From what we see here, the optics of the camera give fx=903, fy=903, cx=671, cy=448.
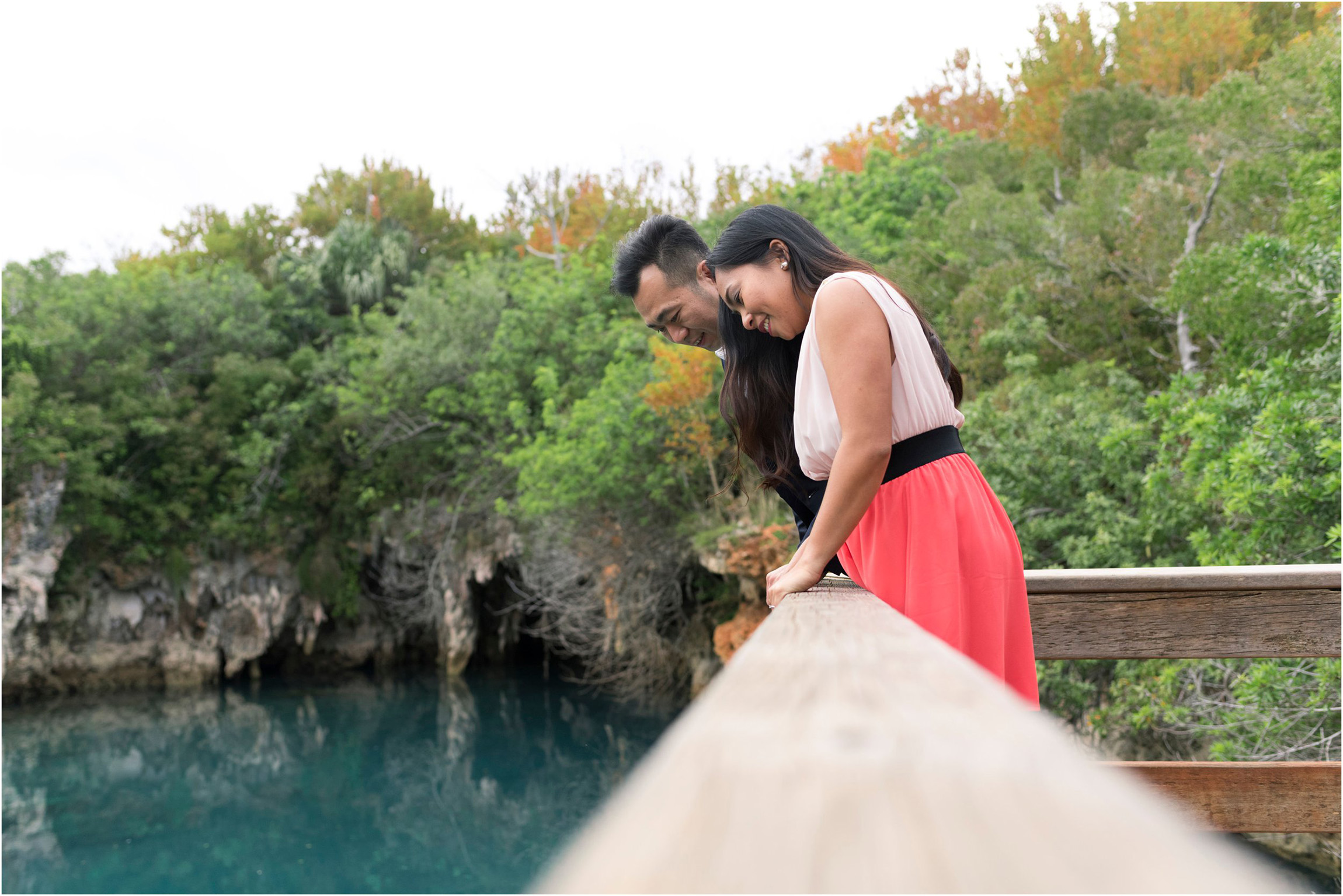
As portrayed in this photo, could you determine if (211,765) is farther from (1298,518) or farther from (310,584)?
(1298,518)

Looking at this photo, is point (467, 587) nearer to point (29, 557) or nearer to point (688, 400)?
point (29, 557)

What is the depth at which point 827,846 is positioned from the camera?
0.24 meters

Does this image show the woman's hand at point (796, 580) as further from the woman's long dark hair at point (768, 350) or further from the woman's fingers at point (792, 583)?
the woman's long dark hair at point (768, 350)

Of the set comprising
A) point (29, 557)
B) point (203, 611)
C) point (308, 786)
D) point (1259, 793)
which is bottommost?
point (308, 786)

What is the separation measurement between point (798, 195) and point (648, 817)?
41.9ft

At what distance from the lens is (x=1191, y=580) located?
156 centimetres

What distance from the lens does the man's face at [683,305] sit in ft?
6.40

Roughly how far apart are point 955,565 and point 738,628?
6895mm

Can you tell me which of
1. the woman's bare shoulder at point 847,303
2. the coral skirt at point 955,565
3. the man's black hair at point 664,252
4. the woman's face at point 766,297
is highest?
the man's black hair at point 664,252

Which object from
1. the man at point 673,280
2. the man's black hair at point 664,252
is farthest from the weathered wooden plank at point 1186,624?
the man's black hair at point 664,252

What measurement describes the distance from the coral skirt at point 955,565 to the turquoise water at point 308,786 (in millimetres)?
7191

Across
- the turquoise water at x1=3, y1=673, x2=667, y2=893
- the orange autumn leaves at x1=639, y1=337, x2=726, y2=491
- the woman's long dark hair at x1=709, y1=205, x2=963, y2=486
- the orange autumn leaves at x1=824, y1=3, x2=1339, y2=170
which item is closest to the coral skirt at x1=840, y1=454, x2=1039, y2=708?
the woman's long dark hair at x1=709, y1=205, x2=963, y2=486

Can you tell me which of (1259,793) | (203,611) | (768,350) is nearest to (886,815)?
(768,350)

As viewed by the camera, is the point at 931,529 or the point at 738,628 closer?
the point at 931,529
